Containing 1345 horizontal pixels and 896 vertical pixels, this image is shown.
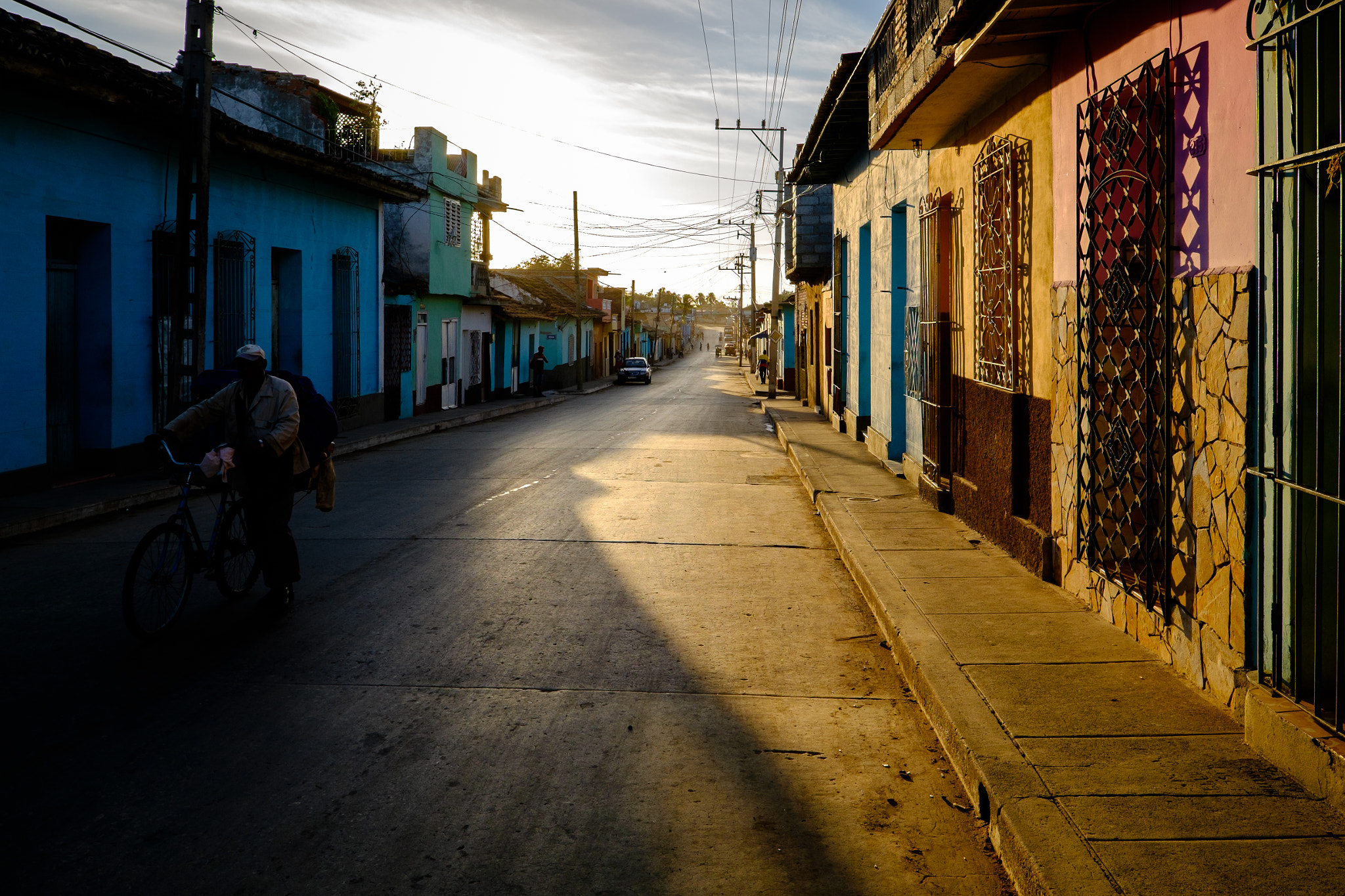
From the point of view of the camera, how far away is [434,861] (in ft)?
11.3

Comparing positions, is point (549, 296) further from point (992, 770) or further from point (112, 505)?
point (992, 770)

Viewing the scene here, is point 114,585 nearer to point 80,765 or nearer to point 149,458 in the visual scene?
point 80,765

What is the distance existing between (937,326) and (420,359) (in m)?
18.4

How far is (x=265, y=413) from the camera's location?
21.7ft

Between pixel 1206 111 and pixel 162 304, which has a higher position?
pixel 162 304

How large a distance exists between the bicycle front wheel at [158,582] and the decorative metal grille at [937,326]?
22.3 ft

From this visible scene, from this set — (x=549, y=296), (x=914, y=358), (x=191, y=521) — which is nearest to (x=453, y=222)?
(x=914, y=358)

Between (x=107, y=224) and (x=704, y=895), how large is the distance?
12960mm

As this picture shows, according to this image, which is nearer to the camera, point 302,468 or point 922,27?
point 302,468

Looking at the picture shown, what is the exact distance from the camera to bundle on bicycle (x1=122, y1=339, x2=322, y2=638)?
20.6 ft

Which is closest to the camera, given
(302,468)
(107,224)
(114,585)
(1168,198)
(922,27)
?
(1168,198)

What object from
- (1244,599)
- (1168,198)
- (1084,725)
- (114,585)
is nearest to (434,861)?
(1084,725)

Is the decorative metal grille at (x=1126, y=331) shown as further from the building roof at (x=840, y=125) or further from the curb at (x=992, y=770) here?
the building roof at (x=840, y=125)

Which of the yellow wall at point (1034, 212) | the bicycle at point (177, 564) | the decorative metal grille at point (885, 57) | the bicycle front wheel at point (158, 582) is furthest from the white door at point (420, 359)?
the bicycle front wheel at point (158, 582)
